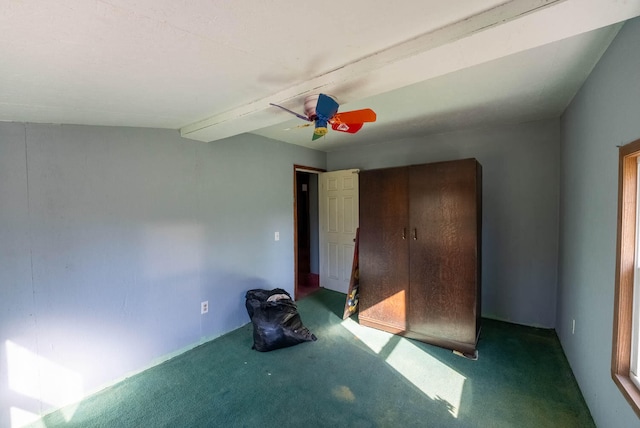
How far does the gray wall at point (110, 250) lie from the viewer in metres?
1.65

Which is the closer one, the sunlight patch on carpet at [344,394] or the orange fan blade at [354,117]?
the orange fan blade at [354,117]

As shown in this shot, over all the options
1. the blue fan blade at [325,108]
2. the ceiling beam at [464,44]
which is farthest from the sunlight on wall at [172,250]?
the blue fan blade at [325,108]

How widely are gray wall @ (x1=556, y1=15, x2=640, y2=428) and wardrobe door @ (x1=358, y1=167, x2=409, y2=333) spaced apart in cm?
126

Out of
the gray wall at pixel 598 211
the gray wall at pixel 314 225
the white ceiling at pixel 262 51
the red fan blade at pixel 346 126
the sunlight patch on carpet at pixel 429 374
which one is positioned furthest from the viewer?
the gray wall at pixel 314 225

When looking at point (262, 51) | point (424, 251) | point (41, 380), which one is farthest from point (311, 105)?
point (41, 380)

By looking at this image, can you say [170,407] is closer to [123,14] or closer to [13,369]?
[13,369]

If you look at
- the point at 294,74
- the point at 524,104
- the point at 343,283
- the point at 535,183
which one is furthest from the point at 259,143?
the point at 535,183

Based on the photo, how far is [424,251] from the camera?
2.55 m

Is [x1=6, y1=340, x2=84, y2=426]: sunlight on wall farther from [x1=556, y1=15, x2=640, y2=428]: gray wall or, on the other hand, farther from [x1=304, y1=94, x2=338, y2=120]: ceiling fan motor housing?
[x1=556, y1=15, x2=640, y2=428]: gray wall

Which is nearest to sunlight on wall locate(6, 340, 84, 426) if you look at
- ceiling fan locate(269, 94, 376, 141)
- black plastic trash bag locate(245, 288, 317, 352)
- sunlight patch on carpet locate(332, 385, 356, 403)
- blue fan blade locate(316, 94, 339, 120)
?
black plastic trash bag locate(245, 288, 317, 352)

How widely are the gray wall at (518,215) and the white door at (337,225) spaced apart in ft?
Result: 4.49

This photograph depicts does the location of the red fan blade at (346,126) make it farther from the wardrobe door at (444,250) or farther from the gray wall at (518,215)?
the gray wall at (518,215)

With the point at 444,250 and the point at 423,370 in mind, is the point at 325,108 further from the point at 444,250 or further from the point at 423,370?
the point at 423,370

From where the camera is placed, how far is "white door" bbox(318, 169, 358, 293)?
385cm
